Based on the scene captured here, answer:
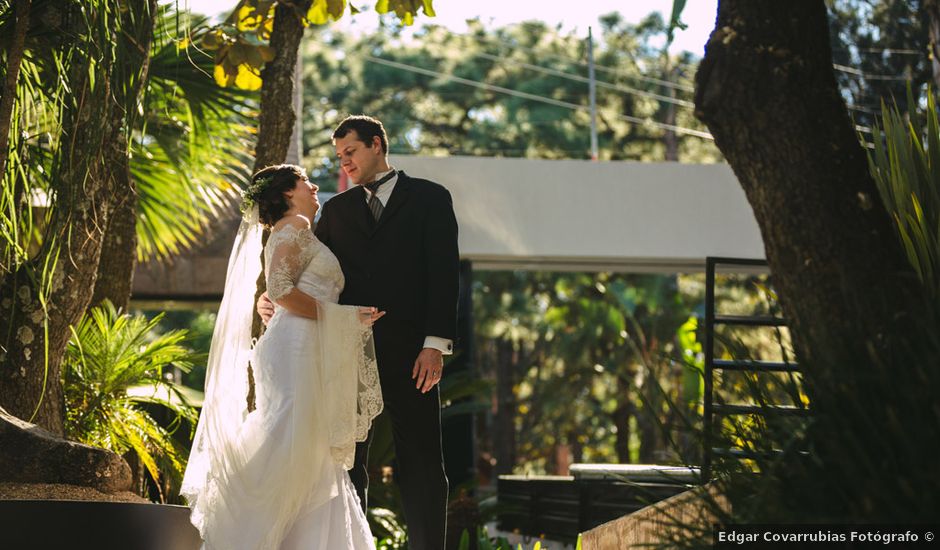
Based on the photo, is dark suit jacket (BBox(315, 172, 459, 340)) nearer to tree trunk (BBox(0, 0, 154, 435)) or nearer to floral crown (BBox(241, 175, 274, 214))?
floral crown (BBox(241, 175, 274, 214))

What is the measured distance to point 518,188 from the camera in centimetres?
1091

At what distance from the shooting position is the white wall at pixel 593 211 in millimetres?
10797

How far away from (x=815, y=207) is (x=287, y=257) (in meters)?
2.45

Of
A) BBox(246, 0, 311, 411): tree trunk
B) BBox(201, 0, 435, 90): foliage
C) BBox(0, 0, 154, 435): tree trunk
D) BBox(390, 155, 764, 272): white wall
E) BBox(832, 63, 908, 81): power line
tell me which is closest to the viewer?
BBox(0, 0, 154, 435): tree trunk

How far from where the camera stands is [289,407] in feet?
14.8

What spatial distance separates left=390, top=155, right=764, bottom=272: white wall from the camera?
10.8m

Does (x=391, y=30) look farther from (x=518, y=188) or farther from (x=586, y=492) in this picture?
(x=586, y=492)

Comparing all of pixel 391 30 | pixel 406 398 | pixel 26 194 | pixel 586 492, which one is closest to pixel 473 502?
pixel 586 492

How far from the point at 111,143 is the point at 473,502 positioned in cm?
330

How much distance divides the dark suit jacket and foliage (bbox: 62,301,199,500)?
1764 mm

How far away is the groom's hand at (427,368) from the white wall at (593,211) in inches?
245

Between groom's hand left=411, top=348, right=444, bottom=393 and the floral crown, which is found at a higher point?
the floral crown

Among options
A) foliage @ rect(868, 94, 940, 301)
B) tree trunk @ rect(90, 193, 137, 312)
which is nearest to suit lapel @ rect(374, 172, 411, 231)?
foliage @ rect(868, 94, 940, 301)

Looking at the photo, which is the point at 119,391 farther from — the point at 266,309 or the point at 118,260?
the point at 266,309
